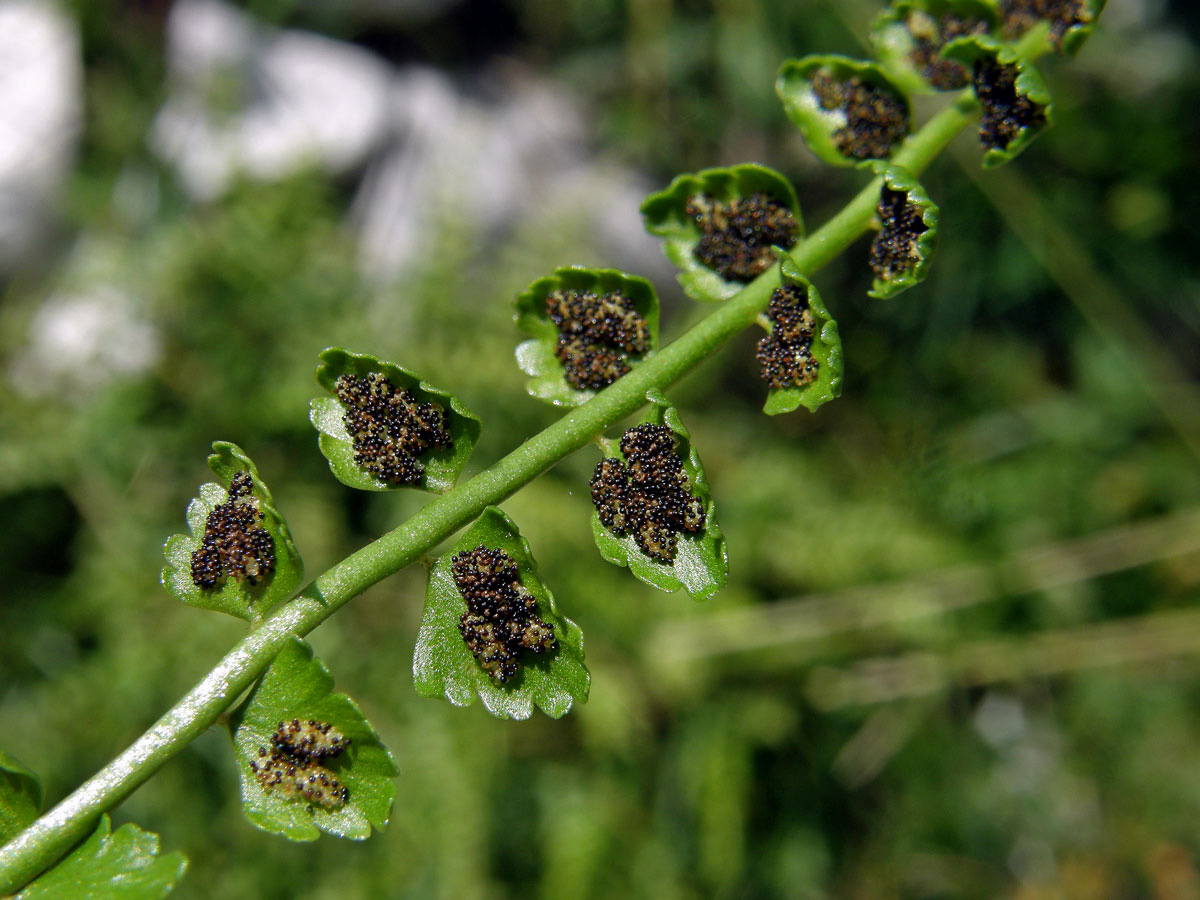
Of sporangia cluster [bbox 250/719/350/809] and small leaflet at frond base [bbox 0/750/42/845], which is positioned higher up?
small leaflet at frond base [bbox 0/750/42/845]

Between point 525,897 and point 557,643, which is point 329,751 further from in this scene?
point 525,897

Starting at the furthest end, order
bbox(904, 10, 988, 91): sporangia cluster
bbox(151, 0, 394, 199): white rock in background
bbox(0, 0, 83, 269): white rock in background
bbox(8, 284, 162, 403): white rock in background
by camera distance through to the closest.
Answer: bbox(0, 0, 83, 269): white rock in background
bbox(151, 0, 394, 199): white rock in background
bbox(8, 284, 162, 403): white rock in background
bbox(904, 10, 988, 91): sporangia cluster

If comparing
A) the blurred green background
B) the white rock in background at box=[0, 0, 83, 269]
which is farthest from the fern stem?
the white rock in background at box=[0, 0, 83, 269]

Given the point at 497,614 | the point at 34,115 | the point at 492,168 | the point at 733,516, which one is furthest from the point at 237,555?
the point at 34,115

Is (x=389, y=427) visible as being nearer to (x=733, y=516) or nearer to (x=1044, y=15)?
(x=1044, y=15)

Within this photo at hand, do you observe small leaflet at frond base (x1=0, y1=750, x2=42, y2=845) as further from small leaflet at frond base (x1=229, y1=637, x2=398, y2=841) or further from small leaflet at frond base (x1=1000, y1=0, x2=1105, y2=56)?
small leaflet at frond base (x1=1000, y1=0, x2=1105, y2=56)

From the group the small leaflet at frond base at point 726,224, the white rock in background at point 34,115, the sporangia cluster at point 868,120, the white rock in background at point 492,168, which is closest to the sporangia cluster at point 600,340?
the small leaflet at frond base at point 726,224
